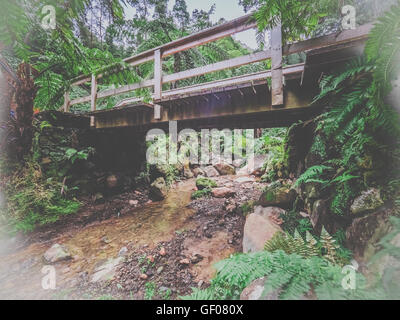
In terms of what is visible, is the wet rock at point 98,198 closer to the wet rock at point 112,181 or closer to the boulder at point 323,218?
the wet rock at point 112,181

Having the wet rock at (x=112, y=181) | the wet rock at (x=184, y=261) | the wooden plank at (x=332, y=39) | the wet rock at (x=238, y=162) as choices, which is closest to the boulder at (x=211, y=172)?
the wet rock at (x=238, y=162)

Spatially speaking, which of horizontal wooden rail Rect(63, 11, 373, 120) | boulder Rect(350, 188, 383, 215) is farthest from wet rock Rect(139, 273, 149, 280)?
horizontal wooden rail Rect(63, 11, 373, 120)

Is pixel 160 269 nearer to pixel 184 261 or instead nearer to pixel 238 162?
pixel 184 261

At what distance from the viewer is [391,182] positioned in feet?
4.25

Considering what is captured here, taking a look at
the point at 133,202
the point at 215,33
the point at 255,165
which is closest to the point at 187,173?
the point at 133,202

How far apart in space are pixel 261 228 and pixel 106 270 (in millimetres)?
2456

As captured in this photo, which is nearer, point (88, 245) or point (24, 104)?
point (88, 245)

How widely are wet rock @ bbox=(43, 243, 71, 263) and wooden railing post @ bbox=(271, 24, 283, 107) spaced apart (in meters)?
4.27

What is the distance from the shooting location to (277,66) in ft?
7.29

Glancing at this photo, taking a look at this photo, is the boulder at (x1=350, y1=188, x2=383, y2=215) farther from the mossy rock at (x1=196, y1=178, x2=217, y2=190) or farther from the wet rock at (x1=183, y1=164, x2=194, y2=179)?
the wet rock at (x1=183, y1=164, x2=194, y2=179)

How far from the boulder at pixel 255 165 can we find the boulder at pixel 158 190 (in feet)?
12.4

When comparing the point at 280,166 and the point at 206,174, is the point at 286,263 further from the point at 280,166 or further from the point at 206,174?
the point at 206,174

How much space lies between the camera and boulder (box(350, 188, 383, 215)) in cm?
133

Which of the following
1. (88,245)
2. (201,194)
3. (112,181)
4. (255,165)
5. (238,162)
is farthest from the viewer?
(238,162)
